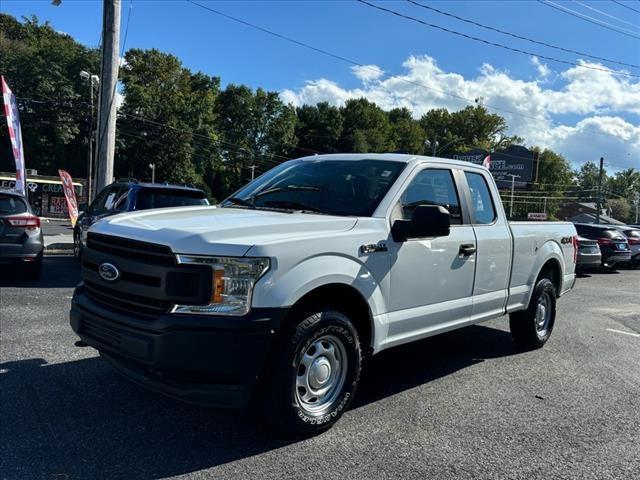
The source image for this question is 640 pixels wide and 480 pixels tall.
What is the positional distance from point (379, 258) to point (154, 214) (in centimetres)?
173

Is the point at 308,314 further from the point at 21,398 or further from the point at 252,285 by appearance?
the point at 21,398

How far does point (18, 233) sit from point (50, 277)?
1.36 meters

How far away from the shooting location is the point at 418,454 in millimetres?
3461

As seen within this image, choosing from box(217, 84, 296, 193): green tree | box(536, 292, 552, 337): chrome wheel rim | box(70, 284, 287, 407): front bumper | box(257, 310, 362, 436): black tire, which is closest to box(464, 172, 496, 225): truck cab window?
box(536, 292, 552, 337): chrome wheel rim

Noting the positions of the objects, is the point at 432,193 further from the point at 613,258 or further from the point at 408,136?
the point at 408,136

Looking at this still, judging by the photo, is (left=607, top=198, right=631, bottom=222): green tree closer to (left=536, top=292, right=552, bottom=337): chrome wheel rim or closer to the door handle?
(left=536, top=292, right=552, bottom=337): chrome wheel rim

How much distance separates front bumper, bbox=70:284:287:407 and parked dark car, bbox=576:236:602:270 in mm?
14856

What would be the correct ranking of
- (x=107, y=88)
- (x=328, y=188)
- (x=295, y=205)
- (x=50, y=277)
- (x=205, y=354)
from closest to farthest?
(x=205, y=354)
(x=295, y=205)
(x=328, y=188)
(x=50, y=277)
(x=107, y=88)

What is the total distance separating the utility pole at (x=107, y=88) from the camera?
1362cm

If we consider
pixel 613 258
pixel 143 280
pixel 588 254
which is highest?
pixel 143 280

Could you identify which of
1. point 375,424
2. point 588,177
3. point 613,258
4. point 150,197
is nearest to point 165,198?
point 150,197

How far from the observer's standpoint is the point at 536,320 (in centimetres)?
616

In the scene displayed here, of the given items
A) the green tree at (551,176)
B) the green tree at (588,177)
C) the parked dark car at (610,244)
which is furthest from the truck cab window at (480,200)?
the green tree at (588,177)

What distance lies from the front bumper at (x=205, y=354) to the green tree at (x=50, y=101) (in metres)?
50.5
